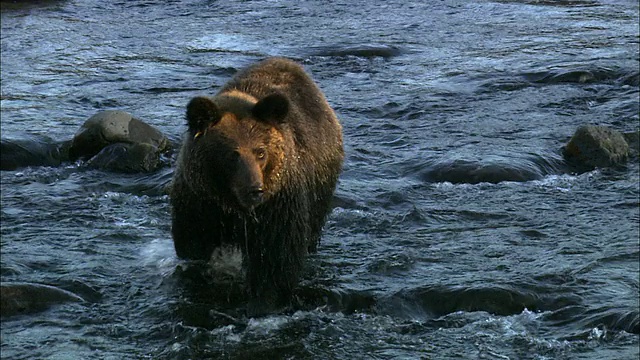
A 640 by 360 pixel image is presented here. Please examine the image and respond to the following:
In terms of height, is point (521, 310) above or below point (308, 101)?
below

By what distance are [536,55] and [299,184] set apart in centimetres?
921

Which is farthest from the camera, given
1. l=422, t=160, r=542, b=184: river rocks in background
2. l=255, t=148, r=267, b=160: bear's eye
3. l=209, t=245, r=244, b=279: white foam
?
l=422, t=160, r=542, b=184: river rocks in background

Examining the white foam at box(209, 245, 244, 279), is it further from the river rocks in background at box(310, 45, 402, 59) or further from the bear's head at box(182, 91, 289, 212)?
the river rocks in background at box(310, 45, 402, 59)

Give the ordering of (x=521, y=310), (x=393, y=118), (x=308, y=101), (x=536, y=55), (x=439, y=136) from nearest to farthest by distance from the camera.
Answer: (x=521, y=310), (x=308, y=101), (x=439, y=136), (x=393, y=118), (x=536, y=55)

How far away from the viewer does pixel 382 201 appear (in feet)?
33.6

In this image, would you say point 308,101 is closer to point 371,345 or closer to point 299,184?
point 299,184

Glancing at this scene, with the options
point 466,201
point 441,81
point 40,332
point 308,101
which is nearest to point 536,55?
point 441,81

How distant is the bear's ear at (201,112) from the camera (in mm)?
6961

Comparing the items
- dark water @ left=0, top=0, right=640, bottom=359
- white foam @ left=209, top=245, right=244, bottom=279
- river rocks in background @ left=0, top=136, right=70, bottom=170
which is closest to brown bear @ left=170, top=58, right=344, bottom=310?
white foam @ left=209, top=245, right=244, bottom=279

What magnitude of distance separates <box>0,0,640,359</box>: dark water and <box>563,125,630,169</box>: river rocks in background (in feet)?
0.65

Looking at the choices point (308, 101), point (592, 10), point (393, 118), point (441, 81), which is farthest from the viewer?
point (592, 10)

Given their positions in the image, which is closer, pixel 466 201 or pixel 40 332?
pixel 40 332

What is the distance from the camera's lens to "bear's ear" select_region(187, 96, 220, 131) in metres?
6.96

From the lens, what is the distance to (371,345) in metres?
7.32
